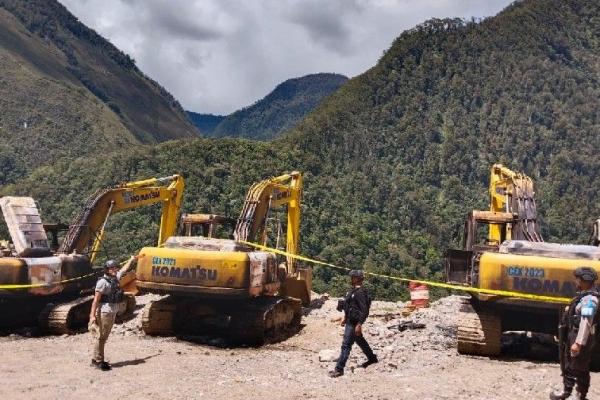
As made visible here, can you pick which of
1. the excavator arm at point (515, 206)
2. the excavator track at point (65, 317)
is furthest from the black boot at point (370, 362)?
the excavator track at point (65, 317)

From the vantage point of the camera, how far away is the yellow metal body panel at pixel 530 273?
10.1 metres

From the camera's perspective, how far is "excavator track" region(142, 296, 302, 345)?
41.8ft

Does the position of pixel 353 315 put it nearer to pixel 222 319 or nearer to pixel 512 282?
pixel 512 282

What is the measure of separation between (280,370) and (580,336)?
4811 mm

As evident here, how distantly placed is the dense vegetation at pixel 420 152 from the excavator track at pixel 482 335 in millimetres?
28350

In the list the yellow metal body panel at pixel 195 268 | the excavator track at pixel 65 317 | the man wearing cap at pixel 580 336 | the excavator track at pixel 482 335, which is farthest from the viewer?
the excavator track at pixel 65 317

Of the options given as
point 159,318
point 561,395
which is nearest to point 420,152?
point 159,318

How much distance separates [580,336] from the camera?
7113 mm

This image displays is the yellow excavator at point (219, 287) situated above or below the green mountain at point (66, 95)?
below

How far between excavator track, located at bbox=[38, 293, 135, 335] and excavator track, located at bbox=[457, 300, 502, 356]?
22.6ft

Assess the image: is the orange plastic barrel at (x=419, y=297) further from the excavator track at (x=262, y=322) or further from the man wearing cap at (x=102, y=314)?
the man wearing cap at (x=102, y=314)

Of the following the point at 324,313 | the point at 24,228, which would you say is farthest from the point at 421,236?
the point at 24,228

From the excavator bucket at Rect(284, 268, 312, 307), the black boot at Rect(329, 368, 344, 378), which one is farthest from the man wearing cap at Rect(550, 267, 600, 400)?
the excavator bucket at Rect(284, 268, 312, 307)

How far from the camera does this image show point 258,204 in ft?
51.3
